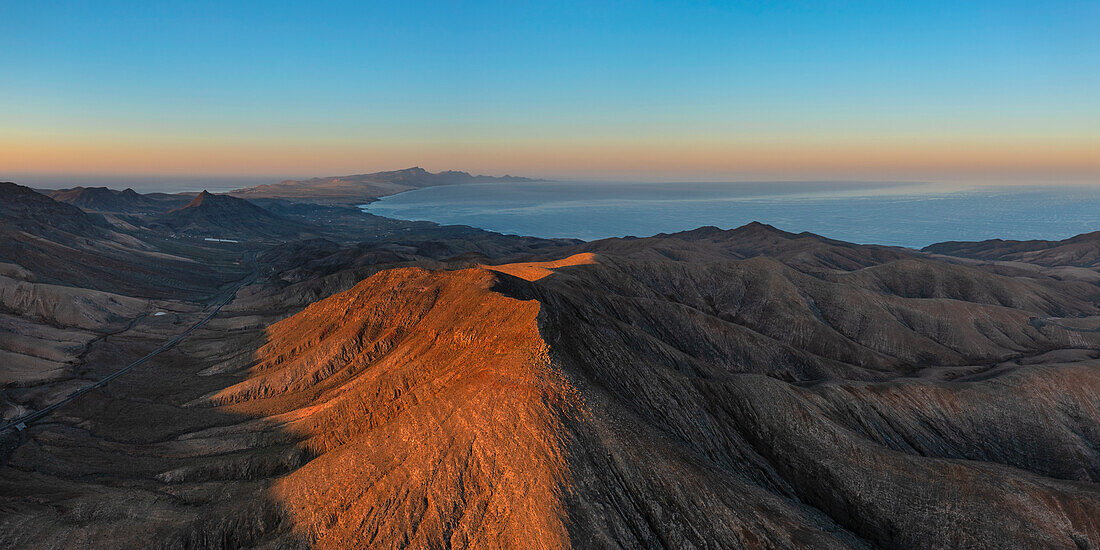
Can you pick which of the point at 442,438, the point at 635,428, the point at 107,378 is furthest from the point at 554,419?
the point at 107,378

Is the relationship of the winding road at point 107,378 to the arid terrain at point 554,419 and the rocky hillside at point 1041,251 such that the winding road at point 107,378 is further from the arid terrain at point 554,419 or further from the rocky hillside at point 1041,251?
the rocky hillside at point 1041,251

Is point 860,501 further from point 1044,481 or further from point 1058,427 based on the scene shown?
point 1058,427

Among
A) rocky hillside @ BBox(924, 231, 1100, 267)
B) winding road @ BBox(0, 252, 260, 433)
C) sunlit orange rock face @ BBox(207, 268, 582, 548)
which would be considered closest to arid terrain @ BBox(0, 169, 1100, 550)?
sunlit orange rock face @ BBox(207, 268, 582, 548)

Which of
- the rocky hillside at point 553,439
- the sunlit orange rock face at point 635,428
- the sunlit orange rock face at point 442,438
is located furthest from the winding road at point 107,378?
the sunlit orange rock face at point 442,438

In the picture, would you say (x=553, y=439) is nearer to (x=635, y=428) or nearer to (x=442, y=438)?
(x=635, y=428)

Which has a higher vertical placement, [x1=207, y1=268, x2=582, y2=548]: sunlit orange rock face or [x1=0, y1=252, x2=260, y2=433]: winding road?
[x1=207, y1=268, x2=582, y2=548]: sunlit orange rock face

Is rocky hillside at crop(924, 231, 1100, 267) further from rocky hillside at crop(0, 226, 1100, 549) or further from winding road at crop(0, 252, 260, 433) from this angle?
winding road at crop(0, 252, 260, 433)
